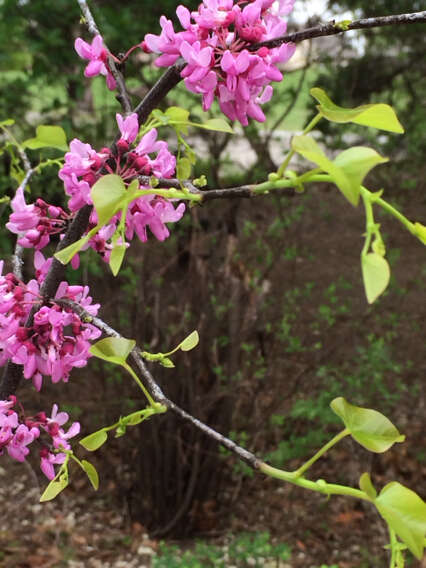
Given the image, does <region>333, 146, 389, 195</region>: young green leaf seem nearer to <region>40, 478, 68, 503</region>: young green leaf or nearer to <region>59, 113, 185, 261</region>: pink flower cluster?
<region>59, 113, 185, 261</region>: pink flower cluster

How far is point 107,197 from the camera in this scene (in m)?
0.50

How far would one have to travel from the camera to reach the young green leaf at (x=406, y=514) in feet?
1.52

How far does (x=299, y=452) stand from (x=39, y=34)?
257cm

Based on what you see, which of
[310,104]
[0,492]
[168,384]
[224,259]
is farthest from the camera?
[310,104]

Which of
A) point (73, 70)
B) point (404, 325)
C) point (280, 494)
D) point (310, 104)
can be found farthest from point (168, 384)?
point (310, 104)

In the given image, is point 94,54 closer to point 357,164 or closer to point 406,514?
point 357,164

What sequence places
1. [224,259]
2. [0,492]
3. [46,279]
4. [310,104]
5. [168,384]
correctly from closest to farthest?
[46,279] < [168,384] < [224,259] < [0,492] < [310,104]

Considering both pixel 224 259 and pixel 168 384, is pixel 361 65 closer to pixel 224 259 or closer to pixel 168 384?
pixel 224 259

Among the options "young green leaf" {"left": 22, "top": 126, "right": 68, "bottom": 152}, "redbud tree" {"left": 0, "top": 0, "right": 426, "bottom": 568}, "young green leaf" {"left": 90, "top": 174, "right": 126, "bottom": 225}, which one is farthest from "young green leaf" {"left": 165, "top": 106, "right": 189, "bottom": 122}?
"young green leaf" {"left": 90, "top": 174, "right": 126, "bottom": 225}

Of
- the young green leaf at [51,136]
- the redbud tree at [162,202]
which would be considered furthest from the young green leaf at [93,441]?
the young green leaf at [51,136]

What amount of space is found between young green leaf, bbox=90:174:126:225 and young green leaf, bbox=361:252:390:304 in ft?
0.60

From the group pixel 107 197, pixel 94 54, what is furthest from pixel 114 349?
pixel 94 54

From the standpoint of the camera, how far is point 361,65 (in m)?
5.55

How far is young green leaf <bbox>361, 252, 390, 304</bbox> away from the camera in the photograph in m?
0.42
